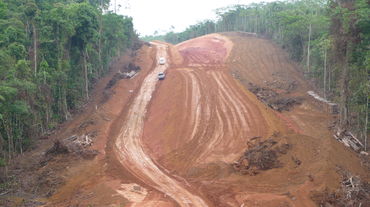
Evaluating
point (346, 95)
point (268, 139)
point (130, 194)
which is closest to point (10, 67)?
point (130, 194)

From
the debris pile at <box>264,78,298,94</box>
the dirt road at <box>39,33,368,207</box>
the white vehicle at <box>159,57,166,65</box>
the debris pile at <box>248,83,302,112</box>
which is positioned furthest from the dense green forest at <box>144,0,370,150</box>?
the white vehicle at <box>159,57,166,65</box>

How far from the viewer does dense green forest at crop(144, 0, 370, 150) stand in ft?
83.3

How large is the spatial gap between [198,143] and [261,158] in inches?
227

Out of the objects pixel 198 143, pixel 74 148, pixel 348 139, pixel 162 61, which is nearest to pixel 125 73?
pixel 162 61

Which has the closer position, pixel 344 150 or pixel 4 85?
pixel 4 85

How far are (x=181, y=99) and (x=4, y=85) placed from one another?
17508mm

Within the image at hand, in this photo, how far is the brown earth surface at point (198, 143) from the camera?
65.1 ft

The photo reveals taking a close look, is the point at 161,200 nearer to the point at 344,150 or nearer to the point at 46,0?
the point at 344,150

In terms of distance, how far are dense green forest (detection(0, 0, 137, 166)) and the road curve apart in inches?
269

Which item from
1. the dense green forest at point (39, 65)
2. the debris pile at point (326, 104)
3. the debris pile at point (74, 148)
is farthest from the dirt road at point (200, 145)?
the dense green forest at point (39, 65)

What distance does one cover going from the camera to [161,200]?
1922 cm

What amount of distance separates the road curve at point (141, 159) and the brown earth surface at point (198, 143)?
2.6 inches

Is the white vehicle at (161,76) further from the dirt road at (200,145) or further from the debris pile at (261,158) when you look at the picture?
the debris pile at (261,158)

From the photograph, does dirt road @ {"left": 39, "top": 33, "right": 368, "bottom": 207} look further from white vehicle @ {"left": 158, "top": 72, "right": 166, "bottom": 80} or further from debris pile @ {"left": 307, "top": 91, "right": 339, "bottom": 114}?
debris pile @ {"left": 307, "top": 91, "right": 339, "bottom": 114}
